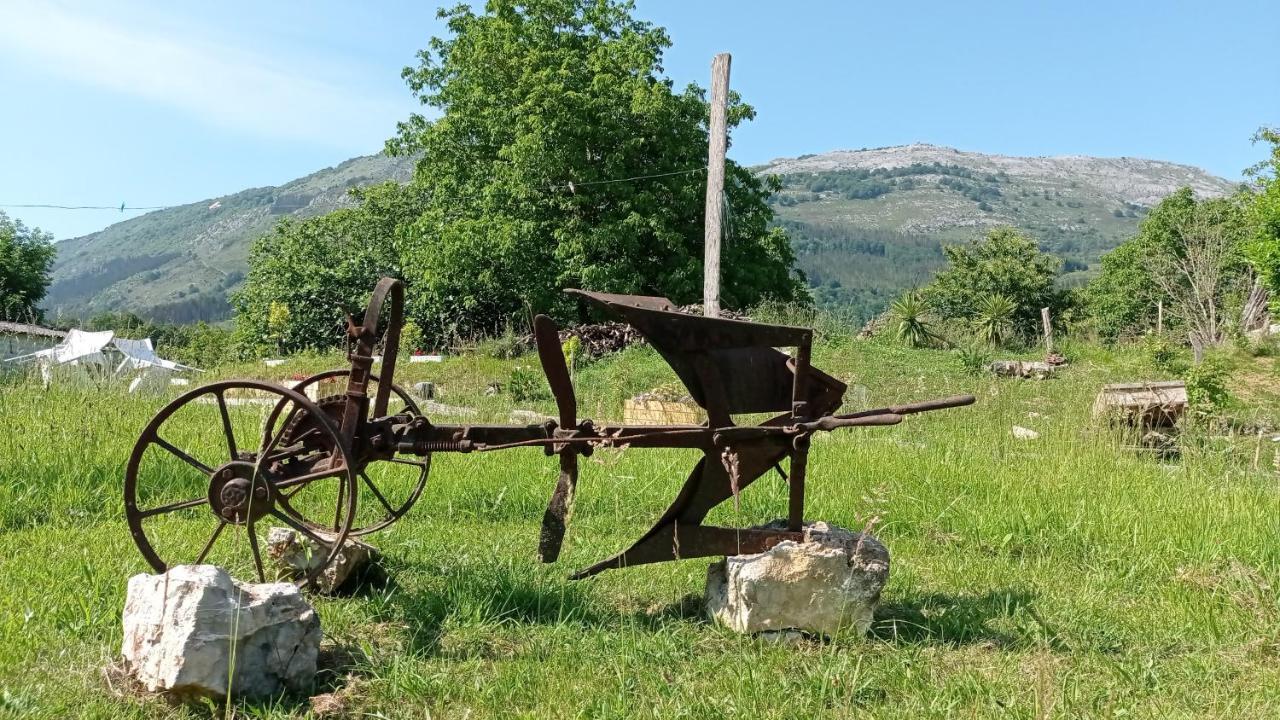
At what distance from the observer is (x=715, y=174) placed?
45.9 ft

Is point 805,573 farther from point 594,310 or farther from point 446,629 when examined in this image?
point 594,310

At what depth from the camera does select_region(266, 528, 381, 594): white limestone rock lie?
12.6 feet

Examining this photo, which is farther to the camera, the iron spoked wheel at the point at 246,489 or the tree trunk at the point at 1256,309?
→ the tree trunk at the point at 1256,309

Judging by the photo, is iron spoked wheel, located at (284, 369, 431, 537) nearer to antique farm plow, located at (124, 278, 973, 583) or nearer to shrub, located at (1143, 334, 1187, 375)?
antique farm plow, located at (124, 278, 973, 583)

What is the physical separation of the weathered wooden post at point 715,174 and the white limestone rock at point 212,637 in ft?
36.3

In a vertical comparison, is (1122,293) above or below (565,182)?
below

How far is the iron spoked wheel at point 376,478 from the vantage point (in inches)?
150

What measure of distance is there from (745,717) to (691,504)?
125 cm

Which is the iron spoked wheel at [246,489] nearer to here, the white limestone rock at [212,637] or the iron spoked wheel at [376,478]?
the iron spoked wheel at [376,478]

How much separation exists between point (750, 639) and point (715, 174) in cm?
1127

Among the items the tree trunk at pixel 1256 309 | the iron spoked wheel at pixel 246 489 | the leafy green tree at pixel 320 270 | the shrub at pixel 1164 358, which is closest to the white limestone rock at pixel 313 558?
the iron spoked wheel at pixel 246 489

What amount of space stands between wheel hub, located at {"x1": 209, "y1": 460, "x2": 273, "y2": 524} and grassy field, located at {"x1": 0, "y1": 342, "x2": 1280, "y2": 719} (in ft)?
1.72

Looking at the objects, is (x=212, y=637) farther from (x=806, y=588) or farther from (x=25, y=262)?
(x=25, y=262)

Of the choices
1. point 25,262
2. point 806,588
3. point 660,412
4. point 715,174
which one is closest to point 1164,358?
point 715,174
